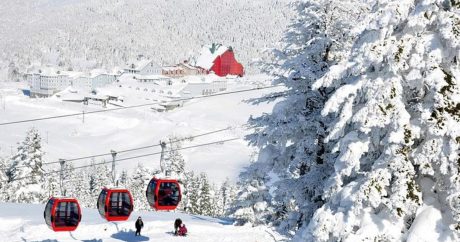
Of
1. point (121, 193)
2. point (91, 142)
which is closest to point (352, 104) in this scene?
point (121, 193)

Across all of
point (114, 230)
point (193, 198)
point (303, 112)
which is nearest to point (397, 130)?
point (303, 112)

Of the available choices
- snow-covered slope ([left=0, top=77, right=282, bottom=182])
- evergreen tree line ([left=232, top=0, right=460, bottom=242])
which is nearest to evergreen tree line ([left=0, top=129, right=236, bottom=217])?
evergreen tree line ([left=232, top=0, right=460, bottom=242])

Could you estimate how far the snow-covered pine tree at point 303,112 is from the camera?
59.6 ft

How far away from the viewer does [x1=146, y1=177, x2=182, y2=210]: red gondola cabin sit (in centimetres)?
2822

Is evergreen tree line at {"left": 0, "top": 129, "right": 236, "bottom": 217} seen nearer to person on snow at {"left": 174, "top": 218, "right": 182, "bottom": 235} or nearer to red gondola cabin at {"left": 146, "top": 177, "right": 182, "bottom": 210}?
person on snow at {"left": 174, "top": 218, "right": 182, "bottom": 235}

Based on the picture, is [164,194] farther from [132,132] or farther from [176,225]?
[132,132]

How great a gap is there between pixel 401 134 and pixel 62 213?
1862 centimetres

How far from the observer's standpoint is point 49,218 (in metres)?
25.8

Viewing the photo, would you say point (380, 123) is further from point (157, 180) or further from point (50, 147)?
point (50, 147)

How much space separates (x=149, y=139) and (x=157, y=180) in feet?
436

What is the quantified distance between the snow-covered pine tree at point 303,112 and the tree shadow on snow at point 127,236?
12.0 meters

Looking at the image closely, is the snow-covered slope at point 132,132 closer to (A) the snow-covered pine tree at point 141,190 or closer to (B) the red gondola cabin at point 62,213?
(A) the snow-covered pine tree at point 141,190

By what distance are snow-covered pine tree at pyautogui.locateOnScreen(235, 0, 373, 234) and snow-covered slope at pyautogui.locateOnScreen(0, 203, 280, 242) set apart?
410 inches

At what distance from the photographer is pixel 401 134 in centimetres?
1100
